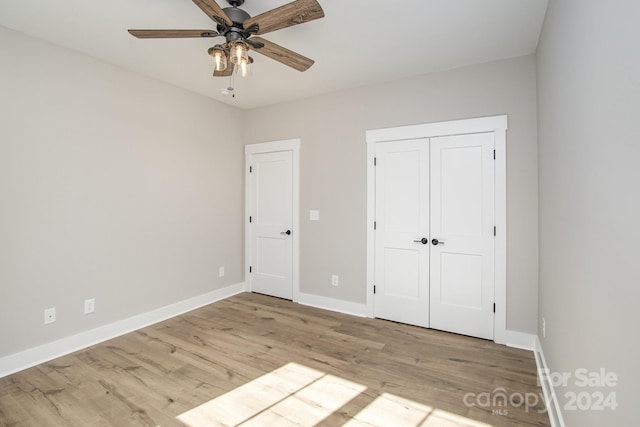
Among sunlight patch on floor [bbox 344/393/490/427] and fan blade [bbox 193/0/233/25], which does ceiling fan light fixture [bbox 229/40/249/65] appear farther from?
sunlight patch on floor [bbox 344/393/490/427]

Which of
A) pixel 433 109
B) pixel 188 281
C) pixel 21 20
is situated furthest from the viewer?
pixel 188 281

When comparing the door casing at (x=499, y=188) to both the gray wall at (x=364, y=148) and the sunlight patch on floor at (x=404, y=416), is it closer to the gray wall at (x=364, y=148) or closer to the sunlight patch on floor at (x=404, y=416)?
the gray wall at (x=364, y=148)

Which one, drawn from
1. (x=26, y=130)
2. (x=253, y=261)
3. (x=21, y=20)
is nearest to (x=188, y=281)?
(x=253, y=261)

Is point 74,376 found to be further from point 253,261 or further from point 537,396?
point 537,396

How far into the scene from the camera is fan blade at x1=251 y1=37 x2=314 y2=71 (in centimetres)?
212

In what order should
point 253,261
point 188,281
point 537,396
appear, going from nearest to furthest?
point 537,396, point 188,281, point 253,261

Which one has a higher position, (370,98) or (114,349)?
(370,98)

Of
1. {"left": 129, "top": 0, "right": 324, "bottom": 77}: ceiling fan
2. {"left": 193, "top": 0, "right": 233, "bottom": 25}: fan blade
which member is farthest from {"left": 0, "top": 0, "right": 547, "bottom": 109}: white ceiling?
{"left": 193, "top": 0, "right": 233, "bottom": 25}: fan blade

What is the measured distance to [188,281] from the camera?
3.88 m

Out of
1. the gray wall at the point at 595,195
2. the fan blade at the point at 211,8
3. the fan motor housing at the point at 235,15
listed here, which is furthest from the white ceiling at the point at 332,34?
the gray wall at the point at 595,195

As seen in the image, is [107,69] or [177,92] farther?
[177,92]

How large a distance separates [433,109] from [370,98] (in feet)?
→ 2.44

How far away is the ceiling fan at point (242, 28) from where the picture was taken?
1.71 metres

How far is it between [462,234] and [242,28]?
2.65 m
